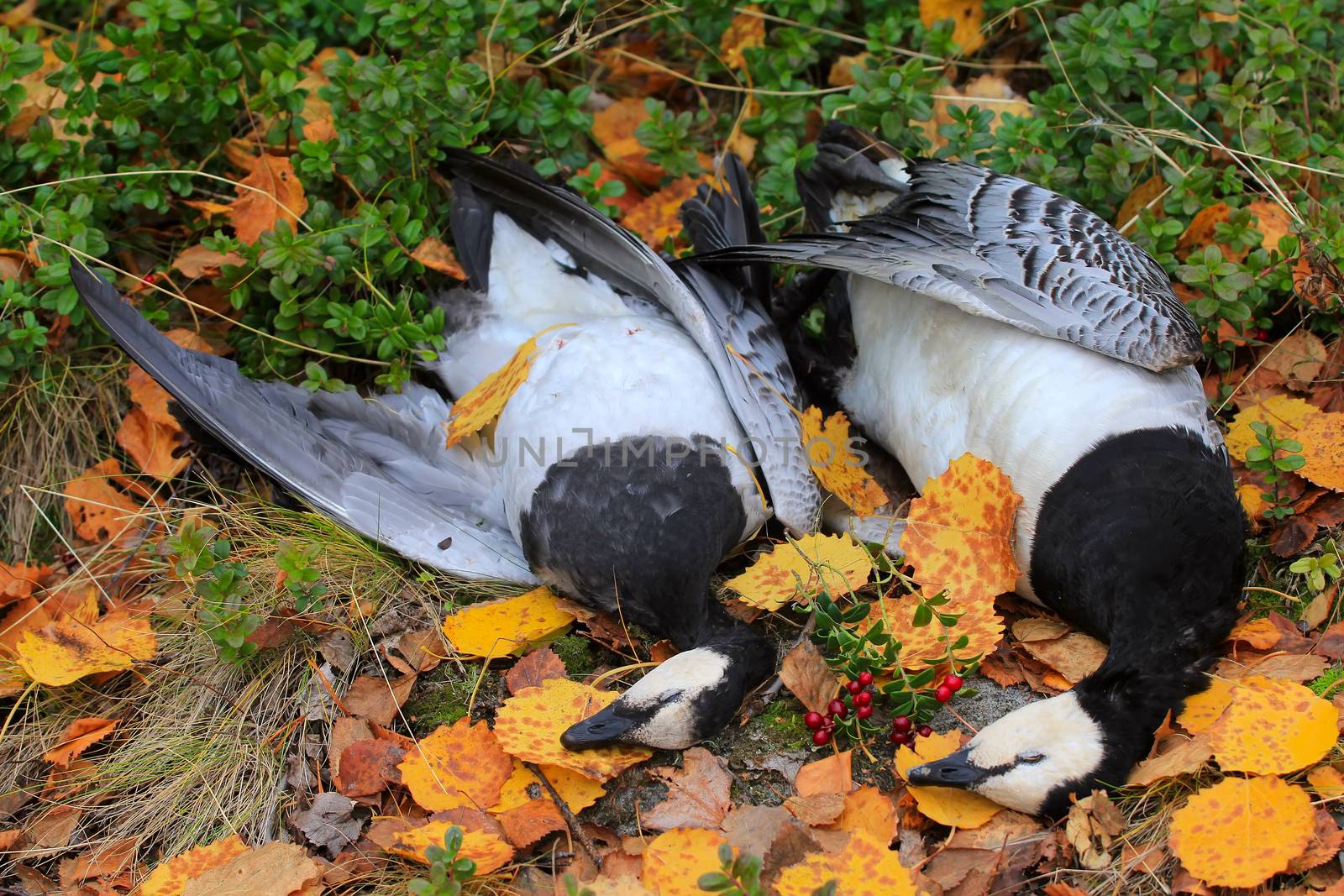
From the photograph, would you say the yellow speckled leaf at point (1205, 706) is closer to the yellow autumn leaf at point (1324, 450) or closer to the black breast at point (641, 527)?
the yellow autumn leaf at point (1324, 450)

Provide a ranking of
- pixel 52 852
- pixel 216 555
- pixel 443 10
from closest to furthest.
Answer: pixel 52 852 → pixel 216 555 → pixel 443 10

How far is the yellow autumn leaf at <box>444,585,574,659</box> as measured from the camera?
369 centimetres

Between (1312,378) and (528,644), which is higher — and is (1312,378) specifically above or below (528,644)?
above

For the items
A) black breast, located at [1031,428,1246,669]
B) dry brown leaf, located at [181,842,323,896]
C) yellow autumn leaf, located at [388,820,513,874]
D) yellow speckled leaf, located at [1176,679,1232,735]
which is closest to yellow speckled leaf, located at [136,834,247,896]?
dry brown leaf, located at [181,842,323,896]

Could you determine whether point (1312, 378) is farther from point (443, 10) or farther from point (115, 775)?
point (115, 775)

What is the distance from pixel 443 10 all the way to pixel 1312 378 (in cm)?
332

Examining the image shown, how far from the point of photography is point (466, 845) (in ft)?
10.0

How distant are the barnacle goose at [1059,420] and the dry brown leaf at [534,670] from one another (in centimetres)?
110

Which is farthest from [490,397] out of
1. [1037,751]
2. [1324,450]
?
[1324,450]

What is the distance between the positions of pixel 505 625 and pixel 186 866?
110 cm

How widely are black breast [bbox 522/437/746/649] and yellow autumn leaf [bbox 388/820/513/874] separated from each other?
824 mm

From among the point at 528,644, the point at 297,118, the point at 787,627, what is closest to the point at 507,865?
the point at 528,644

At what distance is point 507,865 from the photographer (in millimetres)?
3143

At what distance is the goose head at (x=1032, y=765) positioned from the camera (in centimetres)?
293
